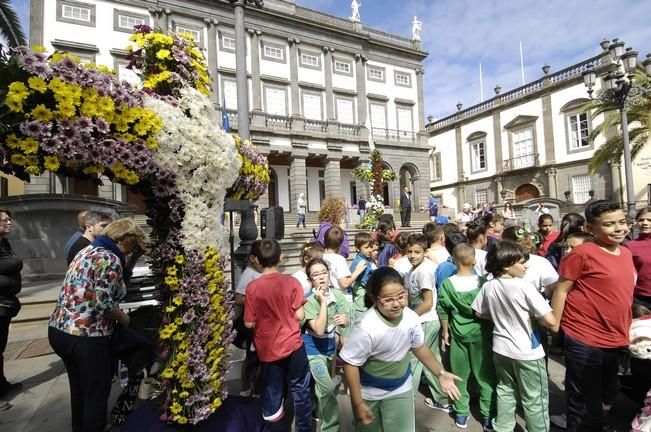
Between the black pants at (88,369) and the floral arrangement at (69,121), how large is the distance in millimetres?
1340

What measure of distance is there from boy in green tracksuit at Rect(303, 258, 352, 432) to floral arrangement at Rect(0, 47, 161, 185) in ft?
5.14

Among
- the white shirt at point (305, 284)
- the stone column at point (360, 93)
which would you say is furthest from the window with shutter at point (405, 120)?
the white shirt at point (305, 284)

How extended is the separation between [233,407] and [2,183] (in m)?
23.1

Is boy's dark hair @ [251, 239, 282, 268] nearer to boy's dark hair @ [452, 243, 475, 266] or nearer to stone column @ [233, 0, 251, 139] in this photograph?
boy's dark hair @ [452, 243, 475, 266]

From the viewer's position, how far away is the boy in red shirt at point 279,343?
8.86 ft

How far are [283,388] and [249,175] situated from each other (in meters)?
1.84

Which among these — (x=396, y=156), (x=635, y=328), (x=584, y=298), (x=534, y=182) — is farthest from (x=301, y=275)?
(x=534, y=182)

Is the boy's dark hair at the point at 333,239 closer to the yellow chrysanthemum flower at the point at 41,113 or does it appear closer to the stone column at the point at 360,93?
the yellow chrysanthemum flower at the point at 41,113

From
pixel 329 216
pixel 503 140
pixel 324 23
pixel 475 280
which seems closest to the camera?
pixel 475 280

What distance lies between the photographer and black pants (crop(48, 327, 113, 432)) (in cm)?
251

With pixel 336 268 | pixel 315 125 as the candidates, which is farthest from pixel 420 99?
pixel 336 268

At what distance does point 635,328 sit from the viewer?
253cm

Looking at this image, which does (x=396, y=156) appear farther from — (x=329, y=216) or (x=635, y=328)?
(x=635, y=328)

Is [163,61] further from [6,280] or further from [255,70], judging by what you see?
[255,70]
